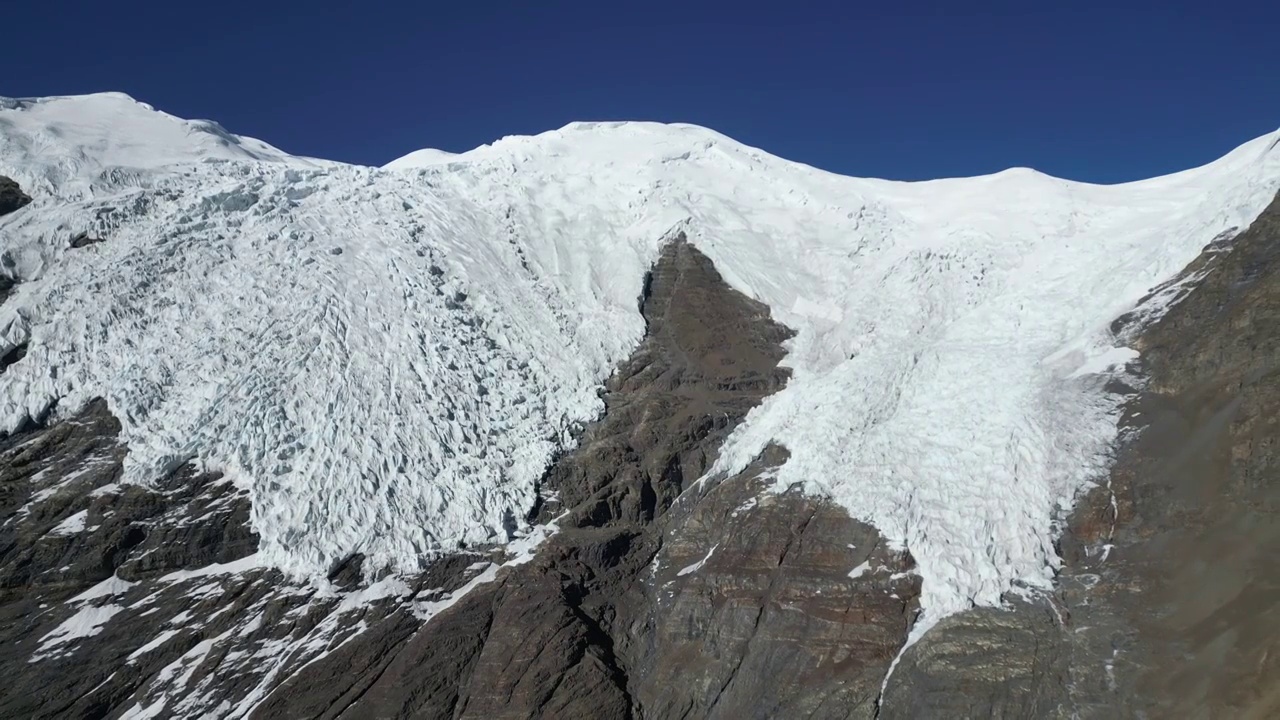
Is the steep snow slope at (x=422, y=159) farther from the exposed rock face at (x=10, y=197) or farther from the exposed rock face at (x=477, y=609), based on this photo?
the exposed rock face at (x=477, y=609)

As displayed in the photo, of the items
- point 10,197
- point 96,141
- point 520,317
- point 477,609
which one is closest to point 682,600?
point 477,609

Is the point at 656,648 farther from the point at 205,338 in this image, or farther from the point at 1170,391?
the point at 205,338

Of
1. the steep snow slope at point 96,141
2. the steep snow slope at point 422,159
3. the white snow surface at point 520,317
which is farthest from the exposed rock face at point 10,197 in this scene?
the steep snow slope at point 422,159

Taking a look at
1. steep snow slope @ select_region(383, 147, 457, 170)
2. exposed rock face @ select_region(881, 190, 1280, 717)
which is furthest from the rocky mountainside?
steep snow slope @ select_region(383, 147, 457, 170)

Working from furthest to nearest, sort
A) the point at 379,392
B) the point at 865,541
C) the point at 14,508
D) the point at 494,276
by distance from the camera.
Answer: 1. the point at 494,276
2. the point at 379,392
3. the point at 14,508
4. the point at 865,541

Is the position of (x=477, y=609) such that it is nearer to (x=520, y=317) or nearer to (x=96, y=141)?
(x=520, y=317)

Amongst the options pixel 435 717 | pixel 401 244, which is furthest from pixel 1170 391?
Answer: pixel 401 244
